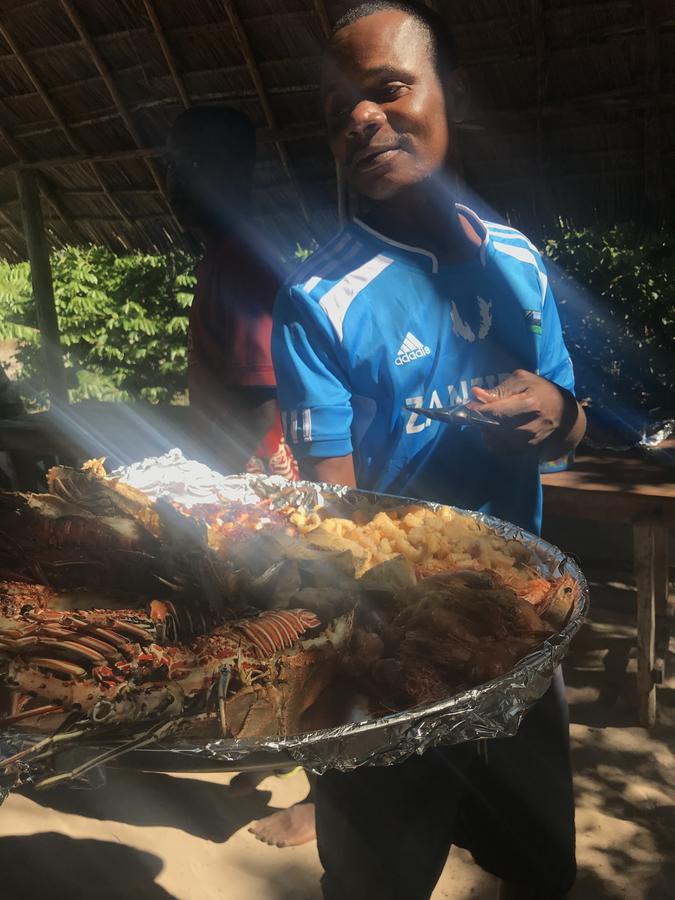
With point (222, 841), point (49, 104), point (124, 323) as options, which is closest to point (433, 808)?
point (222, 841)

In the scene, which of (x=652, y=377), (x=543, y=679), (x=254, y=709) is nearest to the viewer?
(x=254, y=709)

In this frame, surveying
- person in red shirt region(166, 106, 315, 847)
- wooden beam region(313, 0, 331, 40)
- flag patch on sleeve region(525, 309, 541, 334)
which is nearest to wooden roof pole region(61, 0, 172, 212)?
wooden beam region(313, 0, 331, 40)

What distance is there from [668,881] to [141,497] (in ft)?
8.45

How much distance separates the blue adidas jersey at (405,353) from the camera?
2.07 meters

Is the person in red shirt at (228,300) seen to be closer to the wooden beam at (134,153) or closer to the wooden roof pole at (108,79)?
the wooden beam at (134,153)

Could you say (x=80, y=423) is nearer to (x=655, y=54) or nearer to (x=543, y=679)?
(x=655, y=54)

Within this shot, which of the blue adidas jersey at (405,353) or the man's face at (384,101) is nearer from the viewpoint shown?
the man's face at (384,101)

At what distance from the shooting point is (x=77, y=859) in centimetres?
289

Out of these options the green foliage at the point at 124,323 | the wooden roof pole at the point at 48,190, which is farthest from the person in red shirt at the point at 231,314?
the green foliage at the point at 124,323

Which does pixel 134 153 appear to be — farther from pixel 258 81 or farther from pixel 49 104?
pixel 258 81

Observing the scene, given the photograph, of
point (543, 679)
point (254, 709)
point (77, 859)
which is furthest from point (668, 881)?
point (254, 709)

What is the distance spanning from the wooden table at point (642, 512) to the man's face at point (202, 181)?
85.6 inches

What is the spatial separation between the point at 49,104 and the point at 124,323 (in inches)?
338

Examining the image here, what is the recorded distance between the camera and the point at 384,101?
1.97 metres
